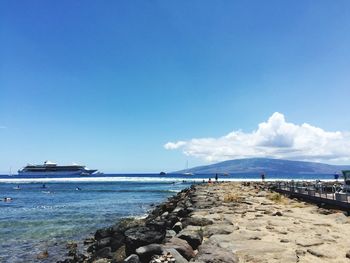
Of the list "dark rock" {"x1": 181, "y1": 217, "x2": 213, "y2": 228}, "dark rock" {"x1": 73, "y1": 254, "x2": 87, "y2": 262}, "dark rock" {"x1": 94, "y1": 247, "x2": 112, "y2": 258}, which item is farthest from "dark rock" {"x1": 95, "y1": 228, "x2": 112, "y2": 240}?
"dark rock" {"x1": 181, "y1": 217, "x2": 213, "y2": 228}

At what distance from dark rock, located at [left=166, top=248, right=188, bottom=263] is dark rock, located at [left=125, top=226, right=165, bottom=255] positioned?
126 centimetres

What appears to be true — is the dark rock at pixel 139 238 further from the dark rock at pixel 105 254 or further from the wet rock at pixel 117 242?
the wet rock at pixel 117 242

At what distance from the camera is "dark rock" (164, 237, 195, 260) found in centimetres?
956

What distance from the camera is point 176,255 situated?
29.0 ft

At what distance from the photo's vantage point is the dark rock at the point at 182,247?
9.56 metres

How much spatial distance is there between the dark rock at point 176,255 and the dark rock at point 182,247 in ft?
1.17

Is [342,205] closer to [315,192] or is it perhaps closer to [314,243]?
[315,192]

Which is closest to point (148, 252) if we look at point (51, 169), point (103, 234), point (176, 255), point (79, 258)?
point (176, 255)

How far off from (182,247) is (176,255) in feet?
3.20

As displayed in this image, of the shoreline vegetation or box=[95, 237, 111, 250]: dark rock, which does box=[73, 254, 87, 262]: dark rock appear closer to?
the shoreline vegetation

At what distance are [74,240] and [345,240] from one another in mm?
14122

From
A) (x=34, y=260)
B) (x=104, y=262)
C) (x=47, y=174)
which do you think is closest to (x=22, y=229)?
(x=34, y=260)

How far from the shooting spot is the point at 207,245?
10.0 meters

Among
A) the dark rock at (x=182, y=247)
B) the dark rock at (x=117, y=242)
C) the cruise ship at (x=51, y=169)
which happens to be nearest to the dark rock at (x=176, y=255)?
the dark rock at (x=182, y=247)
